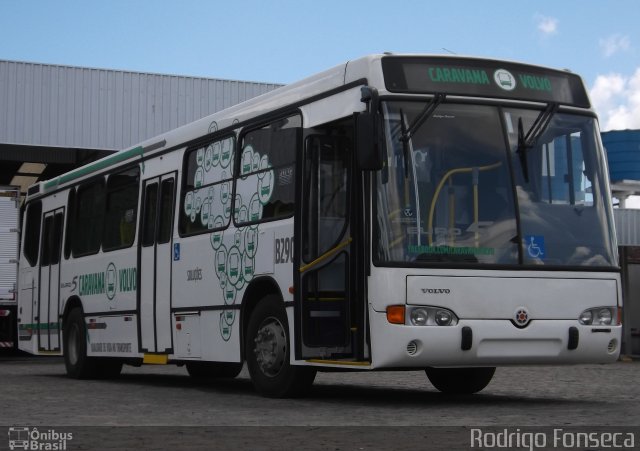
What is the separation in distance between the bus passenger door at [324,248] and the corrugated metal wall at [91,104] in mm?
19705

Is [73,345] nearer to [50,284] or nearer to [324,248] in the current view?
[50,284]

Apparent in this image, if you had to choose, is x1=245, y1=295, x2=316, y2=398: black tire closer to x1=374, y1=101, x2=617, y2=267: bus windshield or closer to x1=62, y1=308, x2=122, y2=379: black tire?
x1=374, y1=101, x2=617, y2=267: bus windshield

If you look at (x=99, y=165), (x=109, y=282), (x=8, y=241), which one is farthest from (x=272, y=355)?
(x=8, y=241)

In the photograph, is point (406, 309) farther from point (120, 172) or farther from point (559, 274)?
point (120, 172)

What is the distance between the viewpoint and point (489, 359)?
10656 millimetres

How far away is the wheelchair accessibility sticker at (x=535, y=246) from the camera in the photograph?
10.9 metres

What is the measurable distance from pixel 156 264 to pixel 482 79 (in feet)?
17.4

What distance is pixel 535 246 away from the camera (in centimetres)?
1095

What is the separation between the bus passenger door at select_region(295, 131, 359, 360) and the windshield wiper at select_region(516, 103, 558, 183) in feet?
5.01

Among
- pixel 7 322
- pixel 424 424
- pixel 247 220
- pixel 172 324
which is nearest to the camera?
pixel 424 424

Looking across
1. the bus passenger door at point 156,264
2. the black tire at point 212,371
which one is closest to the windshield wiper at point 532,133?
the bus passenger door at point 156,264

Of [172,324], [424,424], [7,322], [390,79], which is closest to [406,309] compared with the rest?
[424,424]

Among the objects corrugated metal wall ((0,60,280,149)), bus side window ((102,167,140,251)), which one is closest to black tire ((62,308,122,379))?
bus side window ((102,167,140,251))

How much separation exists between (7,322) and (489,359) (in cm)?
1695
